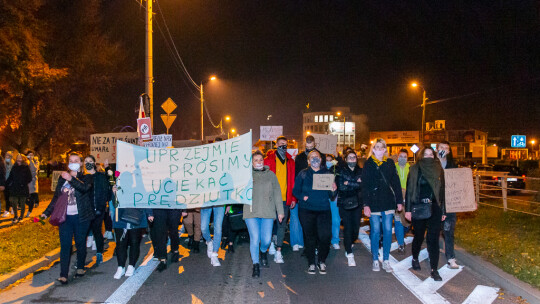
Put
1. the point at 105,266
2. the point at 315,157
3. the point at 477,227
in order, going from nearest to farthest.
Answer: the point at 315,157, the point at 105,266, the point at 477,227

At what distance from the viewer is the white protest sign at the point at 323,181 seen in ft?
22.3

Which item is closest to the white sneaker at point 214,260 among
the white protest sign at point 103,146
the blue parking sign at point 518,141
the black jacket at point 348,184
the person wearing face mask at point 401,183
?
the black jacket at point 348,184

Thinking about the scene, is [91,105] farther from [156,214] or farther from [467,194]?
[467,194]

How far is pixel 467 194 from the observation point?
7156 millimetres

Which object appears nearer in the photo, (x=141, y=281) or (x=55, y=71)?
(x=141, y=281)

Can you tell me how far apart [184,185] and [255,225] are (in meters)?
1.32

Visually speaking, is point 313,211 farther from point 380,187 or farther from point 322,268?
point 380,187

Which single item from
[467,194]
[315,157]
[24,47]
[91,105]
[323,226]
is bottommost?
[323,226]

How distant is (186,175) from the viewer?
7148 millimetres

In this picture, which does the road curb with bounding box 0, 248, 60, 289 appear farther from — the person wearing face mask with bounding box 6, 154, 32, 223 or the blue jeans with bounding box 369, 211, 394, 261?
the blue jeans with bounding box 369, 211, 394, 261

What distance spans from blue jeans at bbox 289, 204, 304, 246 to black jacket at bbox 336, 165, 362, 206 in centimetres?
131

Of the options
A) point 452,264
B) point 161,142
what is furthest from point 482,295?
point 161,142

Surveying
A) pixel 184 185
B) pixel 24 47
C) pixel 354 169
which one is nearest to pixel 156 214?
Result: pixel 184 185

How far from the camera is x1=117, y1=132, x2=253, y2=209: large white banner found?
6.89m
